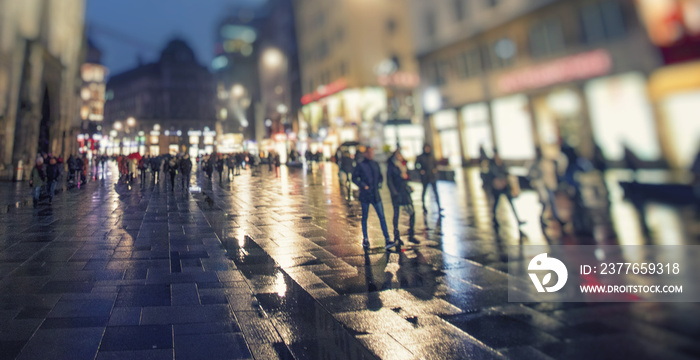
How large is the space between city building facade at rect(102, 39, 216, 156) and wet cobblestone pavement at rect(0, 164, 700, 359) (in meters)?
98.0

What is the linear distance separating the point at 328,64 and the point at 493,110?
96.4 feet

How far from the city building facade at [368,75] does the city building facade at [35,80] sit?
27.5 m

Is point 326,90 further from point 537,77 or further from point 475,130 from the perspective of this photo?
point 537,77

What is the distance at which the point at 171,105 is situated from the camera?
98.9 m

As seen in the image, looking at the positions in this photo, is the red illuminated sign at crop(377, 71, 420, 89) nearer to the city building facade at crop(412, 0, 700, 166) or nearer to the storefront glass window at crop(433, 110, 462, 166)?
the city building facade at crop(412, 0, 700, 166)

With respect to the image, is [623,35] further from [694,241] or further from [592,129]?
[694,241]

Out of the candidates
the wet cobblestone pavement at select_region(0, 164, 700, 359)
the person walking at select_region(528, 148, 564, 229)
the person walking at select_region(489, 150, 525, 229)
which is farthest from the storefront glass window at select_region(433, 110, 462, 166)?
the wet cobblestone pavement at select_region(0, 164, 700, 359)

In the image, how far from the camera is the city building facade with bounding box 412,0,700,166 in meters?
18.0

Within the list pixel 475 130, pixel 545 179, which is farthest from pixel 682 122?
pixel 545 179

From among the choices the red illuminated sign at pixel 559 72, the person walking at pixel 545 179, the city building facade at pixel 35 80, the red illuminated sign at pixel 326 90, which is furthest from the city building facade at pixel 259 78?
the person walking at pixel 545 179

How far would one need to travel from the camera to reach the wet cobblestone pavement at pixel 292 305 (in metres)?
3.25

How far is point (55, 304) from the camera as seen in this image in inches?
165

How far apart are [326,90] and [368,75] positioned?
6.90 m

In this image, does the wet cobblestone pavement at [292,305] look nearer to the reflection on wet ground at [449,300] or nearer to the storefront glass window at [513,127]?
the reflection on wet ground at [449,300]
